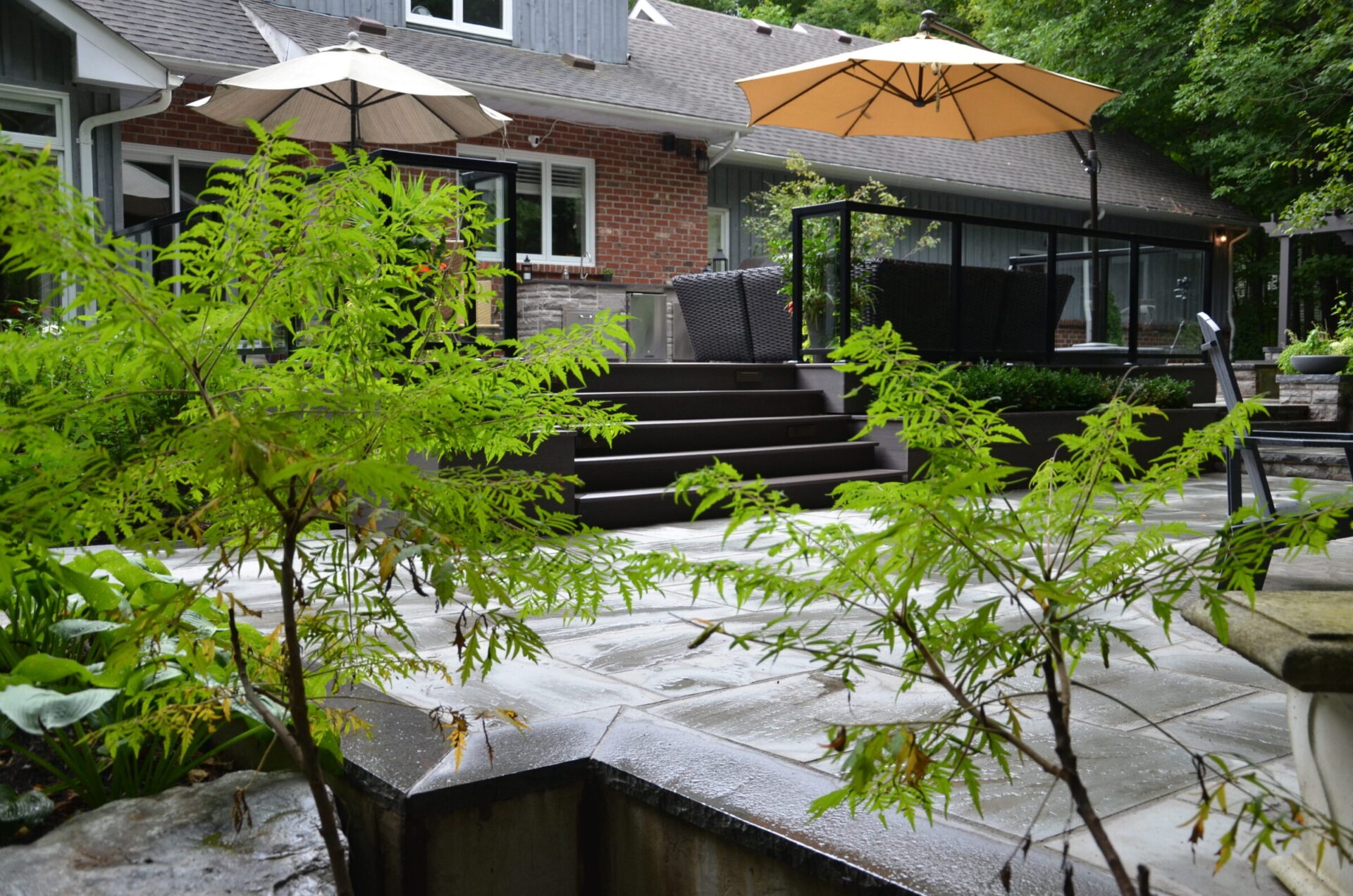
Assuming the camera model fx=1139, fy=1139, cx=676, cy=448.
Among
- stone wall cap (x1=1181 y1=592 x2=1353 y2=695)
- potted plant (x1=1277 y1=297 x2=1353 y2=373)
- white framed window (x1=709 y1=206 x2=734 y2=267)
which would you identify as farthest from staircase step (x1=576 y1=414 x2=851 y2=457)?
white framed window (x1=709 y1=206 x2=734 y2=267)

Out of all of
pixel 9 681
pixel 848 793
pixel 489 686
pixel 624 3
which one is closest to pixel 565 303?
pixel 624 3

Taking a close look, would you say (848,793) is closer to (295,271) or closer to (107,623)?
(295,271)

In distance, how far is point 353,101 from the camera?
8.17m

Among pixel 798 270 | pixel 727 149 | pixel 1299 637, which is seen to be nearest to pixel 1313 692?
pixel 1299 637

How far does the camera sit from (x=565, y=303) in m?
9.99

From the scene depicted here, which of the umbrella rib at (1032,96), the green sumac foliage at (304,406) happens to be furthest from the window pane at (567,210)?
the green sumac foliage at (304,406)

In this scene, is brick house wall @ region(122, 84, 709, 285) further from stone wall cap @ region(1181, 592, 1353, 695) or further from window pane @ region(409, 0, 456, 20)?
stone wall cap @ region(1181, 592, 1353, 695)

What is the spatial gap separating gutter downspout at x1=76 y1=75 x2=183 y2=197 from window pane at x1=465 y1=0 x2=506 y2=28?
14.5ft

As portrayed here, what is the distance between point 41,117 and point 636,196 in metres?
5.98

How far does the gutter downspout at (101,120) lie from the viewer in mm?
8367

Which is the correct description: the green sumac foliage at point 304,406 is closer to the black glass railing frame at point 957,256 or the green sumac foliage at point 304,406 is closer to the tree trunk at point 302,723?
the tree trunk at point 302,723

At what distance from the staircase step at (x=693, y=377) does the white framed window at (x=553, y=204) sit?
4472 millimetres

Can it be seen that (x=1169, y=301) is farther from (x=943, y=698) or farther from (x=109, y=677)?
(x=109, y=677)

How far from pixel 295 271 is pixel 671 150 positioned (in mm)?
11771
